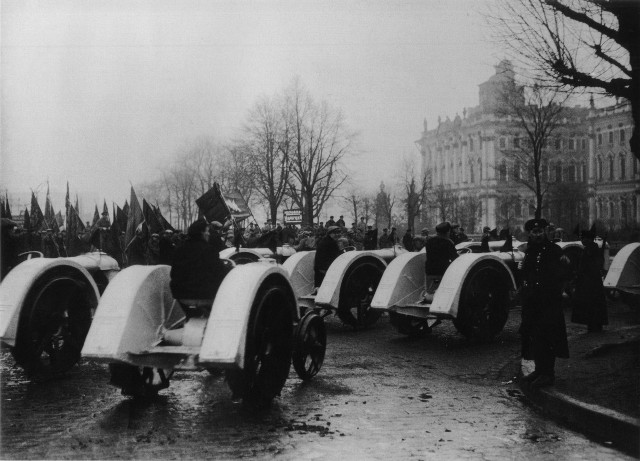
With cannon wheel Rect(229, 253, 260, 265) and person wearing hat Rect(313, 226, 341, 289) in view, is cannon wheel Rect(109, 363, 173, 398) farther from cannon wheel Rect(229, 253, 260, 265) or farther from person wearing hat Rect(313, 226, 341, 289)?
cannon wheel Rect(229, 253, 260, 265)

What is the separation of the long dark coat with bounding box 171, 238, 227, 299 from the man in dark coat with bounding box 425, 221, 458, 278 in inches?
209

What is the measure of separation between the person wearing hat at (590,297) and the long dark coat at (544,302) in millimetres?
4483

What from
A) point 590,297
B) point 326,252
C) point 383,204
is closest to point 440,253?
point 326,252

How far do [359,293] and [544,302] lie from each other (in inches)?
209

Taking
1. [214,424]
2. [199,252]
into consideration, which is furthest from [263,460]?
[199,252]

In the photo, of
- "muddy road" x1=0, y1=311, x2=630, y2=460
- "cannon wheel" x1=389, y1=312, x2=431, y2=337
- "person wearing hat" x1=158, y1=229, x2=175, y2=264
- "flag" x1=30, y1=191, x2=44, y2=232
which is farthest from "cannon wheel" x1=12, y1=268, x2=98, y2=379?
"flag" x1=30, y1=191, x2=44, y2=232

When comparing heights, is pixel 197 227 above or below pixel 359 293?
above

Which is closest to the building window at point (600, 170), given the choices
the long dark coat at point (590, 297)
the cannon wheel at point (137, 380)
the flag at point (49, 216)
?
the flag at point (49, 216)

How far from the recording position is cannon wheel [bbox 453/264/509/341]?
1101 cm

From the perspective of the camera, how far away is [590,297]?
12531 mm

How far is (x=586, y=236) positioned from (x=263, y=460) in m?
8.85

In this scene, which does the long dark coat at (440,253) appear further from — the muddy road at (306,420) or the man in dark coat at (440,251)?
the muddy road at (306,420)

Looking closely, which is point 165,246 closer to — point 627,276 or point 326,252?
point 326,252

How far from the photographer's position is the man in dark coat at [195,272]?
22.8ft
